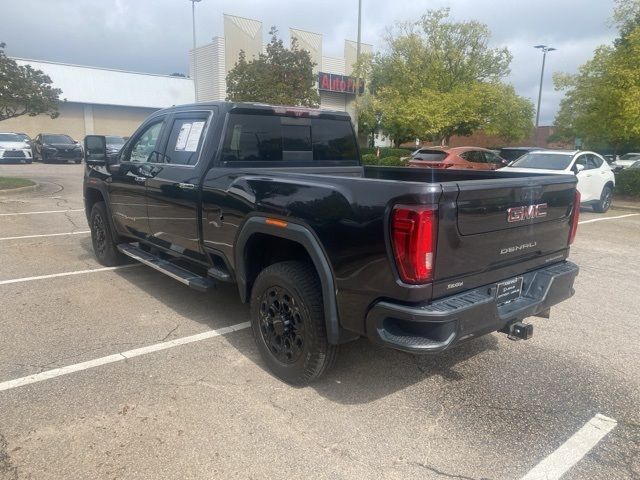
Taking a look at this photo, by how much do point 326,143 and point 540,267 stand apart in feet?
7.88

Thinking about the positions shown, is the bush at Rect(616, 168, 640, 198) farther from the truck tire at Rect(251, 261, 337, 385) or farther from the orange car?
the truck tire at Rect(251, 261, 337, 385)

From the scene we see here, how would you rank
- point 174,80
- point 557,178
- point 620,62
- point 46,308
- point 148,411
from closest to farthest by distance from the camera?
point 148,411 → point 557,178 → point 46,308 → point 620,62 → point 174,80

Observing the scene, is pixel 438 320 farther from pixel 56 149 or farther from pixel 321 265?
pixel 56 149

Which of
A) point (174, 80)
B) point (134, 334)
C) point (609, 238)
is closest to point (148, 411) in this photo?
point (134, 334)

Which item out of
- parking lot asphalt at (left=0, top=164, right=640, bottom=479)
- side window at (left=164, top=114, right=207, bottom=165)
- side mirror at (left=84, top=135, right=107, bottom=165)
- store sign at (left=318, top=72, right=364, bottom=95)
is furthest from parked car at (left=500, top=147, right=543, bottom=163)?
store sign at (left=318, top=72, right=364, bottom=95)

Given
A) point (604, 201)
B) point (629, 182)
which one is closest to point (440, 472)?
point (604, 201)

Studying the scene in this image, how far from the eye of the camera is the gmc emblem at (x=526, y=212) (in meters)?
3.07

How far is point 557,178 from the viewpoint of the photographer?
3467 mm

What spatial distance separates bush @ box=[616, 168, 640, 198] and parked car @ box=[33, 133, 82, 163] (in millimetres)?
24790

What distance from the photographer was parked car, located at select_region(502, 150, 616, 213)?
11734 mm

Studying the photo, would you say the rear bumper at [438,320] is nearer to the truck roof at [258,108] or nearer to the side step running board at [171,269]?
the side step running board at [171,269]

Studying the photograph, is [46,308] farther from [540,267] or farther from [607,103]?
[607,103]

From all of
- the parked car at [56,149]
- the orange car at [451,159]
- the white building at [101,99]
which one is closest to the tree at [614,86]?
the orange car at [451,159]

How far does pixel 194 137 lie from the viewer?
4.40 m
